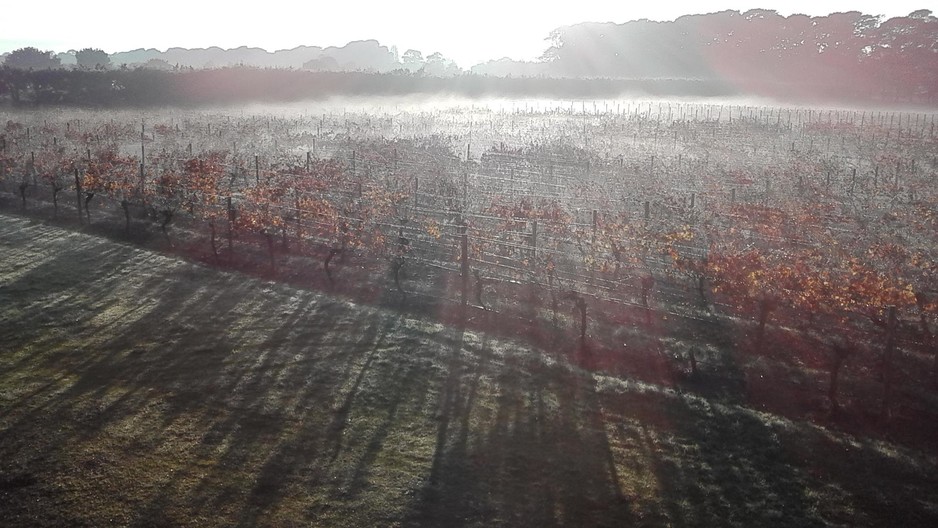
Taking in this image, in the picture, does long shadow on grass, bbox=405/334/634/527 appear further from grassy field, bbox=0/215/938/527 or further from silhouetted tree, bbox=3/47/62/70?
silhouetted tree, bbox=3/47/62/70

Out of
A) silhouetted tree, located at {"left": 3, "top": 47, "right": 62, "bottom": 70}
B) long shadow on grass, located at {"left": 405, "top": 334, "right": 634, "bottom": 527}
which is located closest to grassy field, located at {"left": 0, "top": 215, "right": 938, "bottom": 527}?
long shadow on grass, located at {"left": 405, "top": 334, "right": 634, "bottom": 527}

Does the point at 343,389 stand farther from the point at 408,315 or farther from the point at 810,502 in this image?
the point at 810,502

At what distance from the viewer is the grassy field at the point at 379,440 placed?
240 inches

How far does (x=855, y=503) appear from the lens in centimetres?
621

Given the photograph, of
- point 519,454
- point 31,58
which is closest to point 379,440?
point 519,454

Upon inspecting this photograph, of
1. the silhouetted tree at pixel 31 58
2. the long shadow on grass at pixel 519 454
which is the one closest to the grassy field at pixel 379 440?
the long shadow on grass at pixel 519 454

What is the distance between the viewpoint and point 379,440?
23.5 ft

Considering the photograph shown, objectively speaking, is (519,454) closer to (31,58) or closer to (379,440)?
(379,440)

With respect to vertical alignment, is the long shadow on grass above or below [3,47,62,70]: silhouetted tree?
below

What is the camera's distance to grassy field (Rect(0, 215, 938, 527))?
6094 millimetres

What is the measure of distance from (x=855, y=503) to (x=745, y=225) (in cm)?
898

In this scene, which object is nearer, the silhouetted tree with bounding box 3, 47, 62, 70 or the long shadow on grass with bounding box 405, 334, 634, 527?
the long shadow on grass with bounding box 405, 334, 634, 527

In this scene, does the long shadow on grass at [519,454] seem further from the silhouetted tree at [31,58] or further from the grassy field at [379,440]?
the silhouetted tree at [31,58]

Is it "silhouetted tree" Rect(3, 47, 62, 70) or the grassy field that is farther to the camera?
"silhouetted tree" Rect(3, 47, 62, 70)
